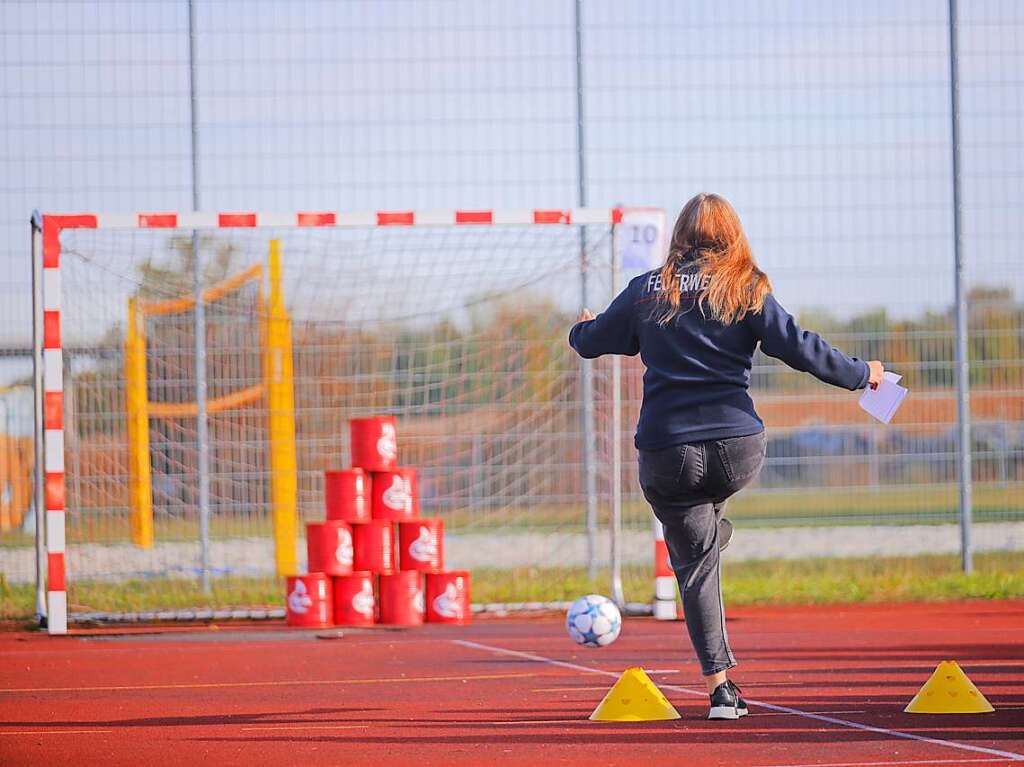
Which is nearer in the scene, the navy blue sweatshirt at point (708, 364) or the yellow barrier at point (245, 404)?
the navy blue sweatshirt at point (708, 364)

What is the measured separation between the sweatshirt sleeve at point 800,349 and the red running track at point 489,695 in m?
1.17

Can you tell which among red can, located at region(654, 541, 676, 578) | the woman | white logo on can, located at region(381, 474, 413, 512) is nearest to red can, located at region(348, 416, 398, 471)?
white logo on can, located at region(381, 474, 413, 512)

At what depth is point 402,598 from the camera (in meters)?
10.7

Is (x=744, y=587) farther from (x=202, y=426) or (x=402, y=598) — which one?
(x=202, y=426)

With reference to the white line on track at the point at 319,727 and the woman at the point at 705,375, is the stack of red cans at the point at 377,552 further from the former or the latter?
the woman at the point at 705,375

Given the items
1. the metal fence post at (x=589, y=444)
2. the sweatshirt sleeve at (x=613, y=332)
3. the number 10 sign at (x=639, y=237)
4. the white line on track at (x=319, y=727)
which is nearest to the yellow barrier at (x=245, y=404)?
the metal fence post at (x=589, y=444)

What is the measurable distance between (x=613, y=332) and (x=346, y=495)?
5290 mm

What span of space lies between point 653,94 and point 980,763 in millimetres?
8315

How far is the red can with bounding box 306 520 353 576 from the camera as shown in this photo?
34.9ft

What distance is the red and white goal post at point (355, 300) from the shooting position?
34.6ft

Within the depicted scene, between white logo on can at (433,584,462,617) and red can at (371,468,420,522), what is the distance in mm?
578

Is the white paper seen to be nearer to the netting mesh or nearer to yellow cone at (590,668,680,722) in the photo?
yellow cone at (590,668,680,722)

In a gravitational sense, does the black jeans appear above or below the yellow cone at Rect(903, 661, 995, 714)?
above

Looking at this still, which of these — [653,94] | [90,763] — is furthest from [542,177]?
[90,763]
